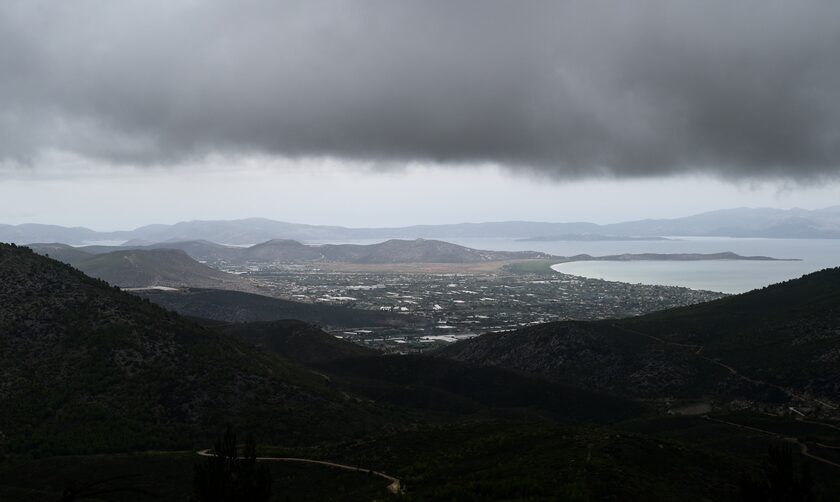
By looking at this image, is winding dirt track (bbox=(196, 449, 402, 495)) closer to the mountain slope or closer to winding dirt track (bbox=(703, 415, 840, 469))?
winding dirt track (bbox=(703, 415, 840, 469))

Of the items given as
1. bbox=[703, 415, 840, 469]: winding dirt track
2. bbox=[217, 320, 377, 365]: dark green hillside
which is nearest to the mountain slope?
bbox=[703, 415, 840, 469]: winding dirt track

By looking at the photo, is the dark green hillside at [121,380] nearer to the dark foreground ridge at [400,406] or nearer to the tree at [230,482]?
the dark foreground ridge at [400,406]

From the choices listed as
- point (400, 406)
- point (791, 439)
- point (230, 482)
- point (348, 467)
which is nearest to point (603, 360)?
point (400, 406)

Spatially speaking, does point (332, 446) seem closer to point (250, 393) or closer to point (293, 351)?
point (250, 393)

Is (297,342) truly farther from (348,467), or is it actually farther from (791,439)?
(791,439)

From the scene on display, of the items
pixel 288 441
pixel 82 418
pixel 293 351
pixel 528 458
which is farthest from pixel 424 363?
pixel 528 458

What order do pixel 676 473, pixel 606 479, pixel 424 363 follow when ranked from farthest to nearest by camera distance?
pixel 424 363 → pixel 676 473 → pixel 606 479
